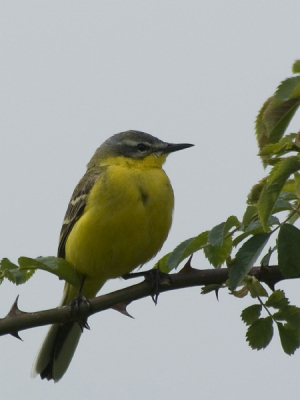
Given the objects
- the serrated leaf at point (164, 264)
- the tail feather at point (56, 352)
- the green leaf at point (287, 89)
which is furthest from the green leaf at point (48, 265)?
→ the tail feather at point (56, 352)

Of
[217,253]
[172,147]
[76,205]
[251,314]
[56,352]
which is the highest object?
[172,147]

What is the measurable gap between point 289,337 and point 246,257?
528mm

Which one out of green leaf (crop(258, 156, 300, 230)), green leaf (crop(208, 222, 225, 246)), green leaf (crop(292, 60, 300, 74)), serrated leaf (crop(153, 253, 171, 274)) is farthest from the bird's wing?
green leaf (crop(258, 156, 300, 230))

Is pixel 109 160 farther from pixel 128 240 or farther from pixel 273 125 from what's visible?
pixel 273 125

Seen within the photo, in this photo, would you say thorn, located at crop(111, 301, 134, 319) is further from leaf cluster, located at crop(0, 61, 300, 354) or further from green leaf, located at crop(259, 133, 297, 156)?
green leaf, located at crop(259, 133, 297, 156)

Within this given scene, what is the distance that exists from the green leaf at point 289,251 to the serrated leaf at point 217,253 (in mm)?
357

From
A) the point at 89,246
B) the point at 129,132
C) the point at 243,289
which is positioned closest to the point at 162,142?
the point at 129,132

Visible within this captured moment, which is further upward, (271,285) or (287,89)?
(287,89)

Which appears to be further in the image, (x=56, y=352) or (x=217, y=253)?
(x=56, y=352)

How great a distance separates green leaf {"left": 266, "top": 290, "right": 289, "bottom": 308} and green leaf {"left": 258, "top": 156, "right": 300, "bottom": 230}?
71 cm

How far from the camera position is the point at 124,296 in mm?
3633

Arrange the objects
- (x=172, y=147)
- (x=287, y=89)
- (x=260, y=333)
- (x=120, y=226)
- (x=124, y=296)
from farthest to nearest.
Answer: (x=172, y=147) < (x=120, y=226) < (x=124, y=296) < (x=260, y=333) < (x=287, y=89)

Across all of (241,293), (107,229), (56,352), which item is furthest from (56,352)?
(241,293)

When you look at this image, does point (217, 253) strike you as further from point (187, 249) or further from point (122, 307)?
point (122, 307)
